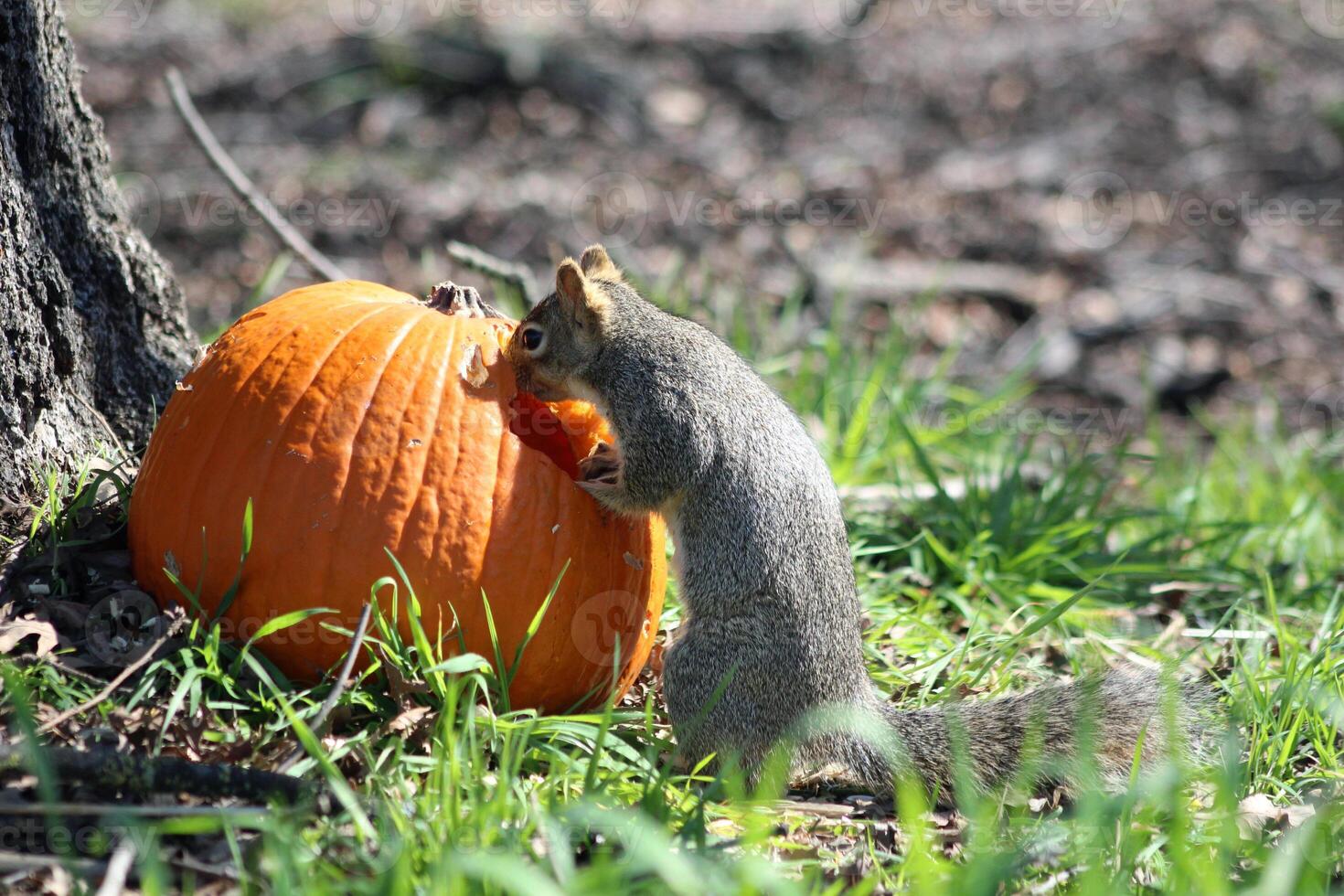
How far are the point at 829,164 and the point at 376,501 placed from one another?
20.8ft

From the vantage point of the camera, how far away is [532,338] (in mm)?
3402

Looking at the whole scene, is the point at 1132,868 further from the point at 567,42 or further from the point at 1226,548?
the point at 567,42

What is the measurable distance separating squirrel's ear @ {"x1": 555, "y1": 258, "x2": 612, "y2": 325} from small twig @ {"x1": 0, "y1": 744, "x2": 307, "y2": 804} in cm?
155

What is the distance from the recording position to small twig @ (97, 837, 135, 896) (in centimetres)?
217

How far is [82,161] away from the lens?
138 inches

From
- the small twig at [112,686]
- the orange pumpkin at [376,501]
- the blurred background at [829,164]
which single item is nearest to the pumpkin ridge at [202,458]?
the orange pumpkin at [376,501]

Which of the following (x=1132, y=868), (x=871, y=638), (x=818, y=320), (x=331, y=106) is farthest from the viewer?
(x=331, y=106)

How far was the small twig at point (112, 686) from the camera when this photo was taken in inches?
103

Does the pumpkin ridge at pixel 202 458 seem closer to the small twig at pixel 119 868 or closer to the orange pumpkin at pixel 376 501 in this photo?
the orange pumpkin at pixel 376 501

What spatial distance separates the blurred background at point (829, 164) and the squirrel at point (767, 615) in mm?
2376

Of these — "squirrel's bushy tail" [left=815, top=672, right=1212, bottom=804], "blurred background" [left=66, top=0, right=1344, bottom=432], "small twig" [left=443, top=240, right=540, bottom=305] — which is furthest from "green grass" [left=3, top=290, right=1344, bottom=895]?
"blurred background" [left=66, top=0, right=1344, bottom=432]

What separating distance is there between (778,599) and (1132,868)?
3.46ft

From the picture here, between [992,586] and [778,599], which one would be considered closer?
[778,599]

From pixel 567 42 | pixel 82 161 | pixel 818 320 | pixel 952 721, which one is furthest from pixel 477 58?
pixel 952 721
